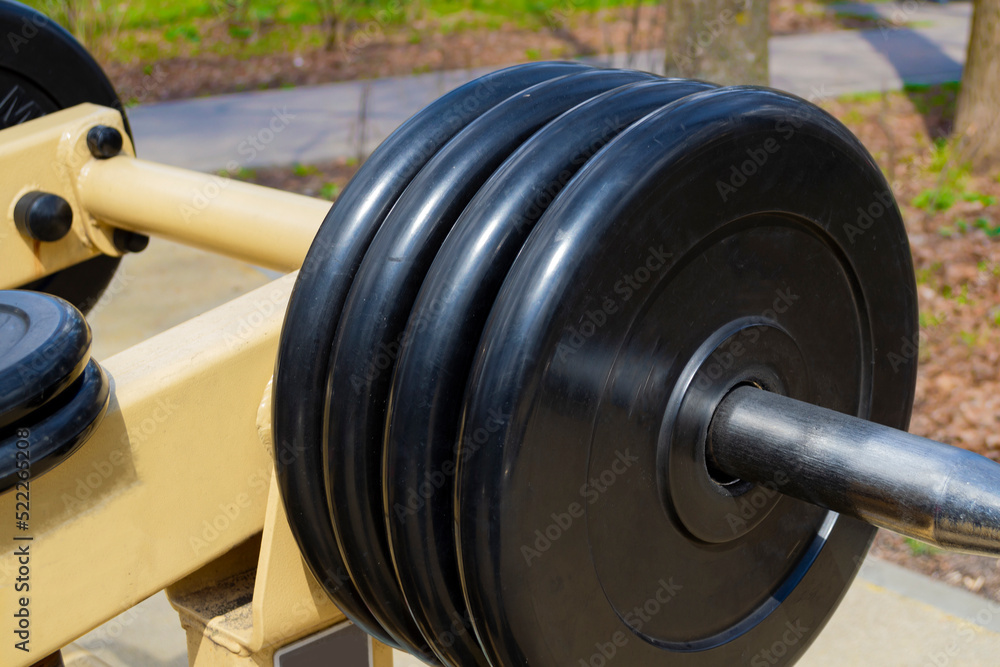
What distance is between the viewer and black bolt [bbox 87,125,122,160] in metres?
2.24

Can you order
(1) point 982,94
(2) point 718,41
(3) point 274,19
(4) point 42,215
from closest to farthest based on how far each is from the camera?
(4) point 42,215
(2) point 718,41
(1) point 982,94
(3) point 274,19

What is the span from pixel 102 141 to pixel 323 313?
1292 millimetres

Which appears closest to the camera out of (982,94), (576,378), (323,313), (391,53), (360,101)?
(576,378)

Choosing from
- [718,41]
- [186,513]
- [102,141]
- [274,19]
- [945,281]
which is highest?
[102,141]

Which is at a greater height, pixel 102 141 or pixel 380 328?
pixel 380 328

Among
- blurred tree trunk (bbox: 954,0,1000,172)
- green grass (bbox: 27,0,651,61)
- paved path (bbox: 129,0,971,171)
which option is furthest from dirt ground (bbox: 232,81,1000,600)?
green grass (bbox: 27,0,651,61)

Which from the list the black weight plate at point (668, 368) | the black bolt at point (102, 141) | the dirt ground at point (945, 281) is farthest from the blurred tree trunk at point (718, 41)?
the black weight plate at point (668, 368)

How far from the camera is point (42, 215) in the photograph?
2180 millimetres

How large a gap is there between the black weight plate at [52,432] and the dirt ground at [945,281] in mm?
2724

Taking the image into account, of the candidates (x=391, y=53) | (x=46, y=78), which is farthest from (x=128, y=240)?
(x=391, y=53)

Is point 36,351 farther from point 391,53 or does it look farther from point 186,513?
point 391,53

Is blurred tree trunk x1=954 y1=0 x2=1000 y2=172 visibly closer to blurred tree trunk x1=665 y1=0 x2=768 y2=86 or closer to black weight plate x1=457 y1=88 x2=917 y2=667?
blurred tree trunk x1=665 y1=0 x2=768 y2=86

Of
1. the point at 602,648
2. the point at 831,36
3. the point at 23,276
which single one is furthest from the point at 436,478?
the point at 831,36

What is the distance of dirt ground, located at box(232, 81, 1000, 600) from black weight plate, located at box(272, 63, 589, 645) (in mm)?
2458
